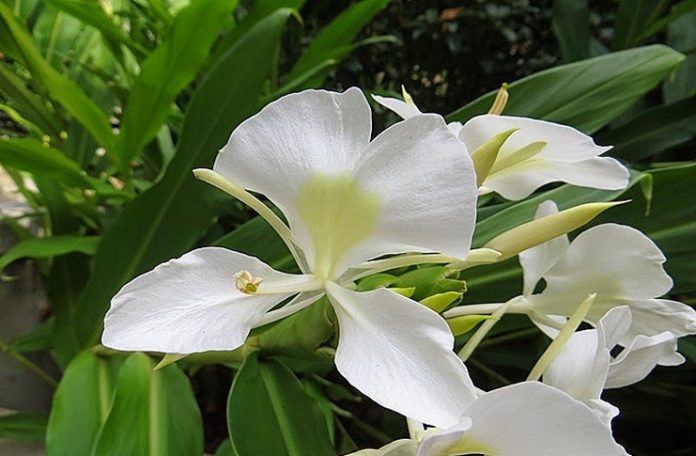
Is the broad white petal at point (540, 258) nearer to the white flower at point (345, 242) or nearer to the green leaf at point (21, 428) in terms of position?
the white flower at point (345, 242)

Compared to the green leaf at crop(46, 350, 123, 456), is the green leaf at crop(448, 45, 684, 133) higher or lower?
higher

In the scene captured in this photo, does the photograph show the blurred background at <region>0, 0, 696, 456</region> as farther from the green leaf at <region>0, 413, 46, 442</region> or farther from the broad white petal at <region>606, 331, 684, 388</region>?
the broad white petal at <region>606, 331, 684, 388</region>

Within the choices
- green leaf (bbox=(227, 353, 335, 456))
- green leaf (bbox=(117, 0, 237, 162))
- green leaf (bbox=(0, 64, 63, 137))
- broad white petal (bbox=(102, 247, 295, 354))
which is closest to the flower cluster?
broad white petal (bbox=(102, 247, 295, 354))

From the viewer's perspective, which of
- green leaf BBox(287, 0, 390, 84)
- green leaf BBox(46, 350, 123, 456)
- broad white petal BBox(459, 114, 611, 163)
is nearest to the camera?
broad white petal BBox(459, 114, 611, 163)

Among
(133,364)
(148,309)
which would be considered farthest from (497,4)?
(148,309)

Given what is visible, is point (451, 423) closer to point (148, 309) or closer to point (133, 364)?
point (148, 309)

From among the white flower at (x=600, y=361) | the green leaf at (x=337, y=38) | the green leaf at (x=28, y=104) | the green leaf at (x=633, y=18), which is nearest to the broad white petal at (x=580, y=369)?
the white flower at (x=600, y=361)
